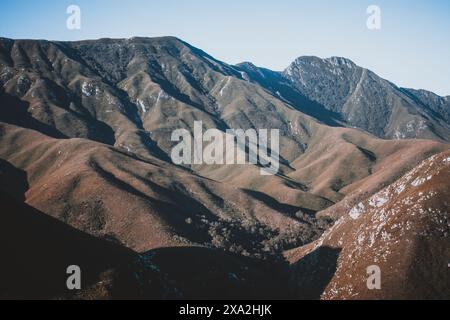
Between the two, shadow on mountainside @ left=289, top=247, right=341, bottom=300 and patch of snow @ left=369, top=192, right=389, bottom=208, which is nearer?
shadow on mountainside @ left=289, top=247, right=341, bottom=300

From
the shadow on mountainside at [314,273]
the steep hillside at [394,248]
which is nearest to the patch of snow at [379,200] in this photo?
the steep hillside at [394,248]

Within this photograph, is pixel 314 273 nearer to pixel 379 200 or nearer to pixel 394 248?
pixel 394 248

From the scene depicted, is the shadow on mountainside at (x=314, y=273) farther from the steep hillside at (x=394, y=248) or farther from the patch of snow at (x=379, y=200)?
the patch of snow at (x=379, y=200)

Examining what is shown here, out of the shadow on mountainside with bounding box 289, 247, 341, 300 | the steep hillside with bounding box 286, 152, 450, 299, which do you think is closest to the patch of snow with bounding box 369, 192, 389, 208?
the steep hillside with bounding box 286, 152, 450, 299

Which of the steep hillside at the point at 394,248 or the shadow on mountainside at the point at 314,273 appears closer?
the steep hillside at the point at 394,248

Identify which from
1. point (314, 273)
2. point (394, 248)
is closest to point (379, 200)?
point (394, 248)

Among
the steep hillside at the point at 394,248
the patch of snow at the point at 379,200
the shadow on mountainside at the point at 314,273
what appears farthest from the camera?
the patch of snow at the point at 379,200

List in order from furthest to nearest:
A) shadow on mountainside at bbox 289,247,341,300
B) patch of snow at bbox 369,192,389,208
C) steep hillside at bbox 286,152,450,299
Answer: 1. patch of snow at bbox 369,192,389,208
2. shadow on mountainside at bbox 289,247,341,300
3. steep hillside at bbox 286,152,450,299

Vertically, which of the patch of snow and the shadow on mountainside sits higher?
the patch of snow

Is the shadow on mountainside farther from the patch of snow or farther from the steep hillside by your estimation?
the patch of snow

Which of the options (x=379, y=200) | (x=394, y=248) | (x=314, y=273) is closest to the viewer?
(x=394, y=248)

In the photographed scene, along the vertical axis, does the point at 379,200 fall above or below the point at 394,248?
above
